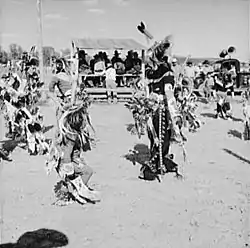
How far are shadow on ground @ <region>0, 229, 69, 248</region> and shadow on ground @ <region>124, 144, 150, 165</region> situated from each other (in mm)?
3621

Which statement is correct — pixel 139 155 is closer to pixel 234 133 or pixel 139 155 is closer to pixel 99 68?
pixel 234 133

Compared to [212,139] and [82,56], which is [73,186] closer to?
[212,139]

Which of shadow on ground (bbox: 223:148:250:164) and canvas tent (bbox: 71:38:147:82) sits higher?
canvas tent (bbox: 71:38:147:82)

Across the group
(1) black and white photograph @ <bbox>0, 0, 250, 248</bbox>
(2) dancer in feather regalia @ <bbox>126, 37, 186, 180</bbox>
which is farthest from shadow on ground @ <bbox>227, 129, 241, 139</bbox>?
(2) dancer in feather regalia @ <bbox>126, 37, 186, 180</bbox>

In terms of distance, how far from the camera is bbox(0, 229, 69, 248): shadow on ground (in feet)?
15.8

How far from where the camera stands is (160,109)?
7.05m

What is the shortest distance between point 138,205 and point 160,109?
5.36 ft

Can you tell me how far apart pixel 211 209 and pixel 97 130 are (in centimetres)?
733

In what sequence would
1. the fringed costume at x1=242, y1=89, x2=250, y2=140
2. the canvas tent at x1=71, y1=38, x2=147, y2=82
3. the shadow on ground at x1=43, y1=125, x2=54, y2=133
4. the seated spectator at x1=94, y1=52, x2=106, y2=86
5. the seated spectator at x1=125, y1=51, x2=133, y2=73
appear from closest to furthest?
the fringed costume at x1=242, y1=89, x2=250, y2=140 < the shadow on ground at x1=43, y1=125, x2=54, y2=133 < the canvas tent at x1=71, y1=38, x2=147, y2=82 < the seated spectator at x1=94, y1=52, x2=106, y2=86 < the seated spectator at x1=125, y1=51, x2=133, y2=73

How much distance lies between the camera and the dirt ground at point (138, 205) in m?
5.06

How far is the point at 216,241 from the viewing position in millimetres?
4922

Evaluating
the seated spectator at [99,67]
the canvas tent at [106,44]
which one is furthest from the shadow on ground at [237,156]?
the seated spectator at [99,67]

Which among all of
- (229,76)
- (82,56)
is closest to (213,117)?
(229,76)

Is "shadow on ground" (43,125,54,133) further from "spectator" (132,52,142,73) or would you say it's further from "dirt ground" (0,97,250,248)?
"spectator" (132,52,142,73)
